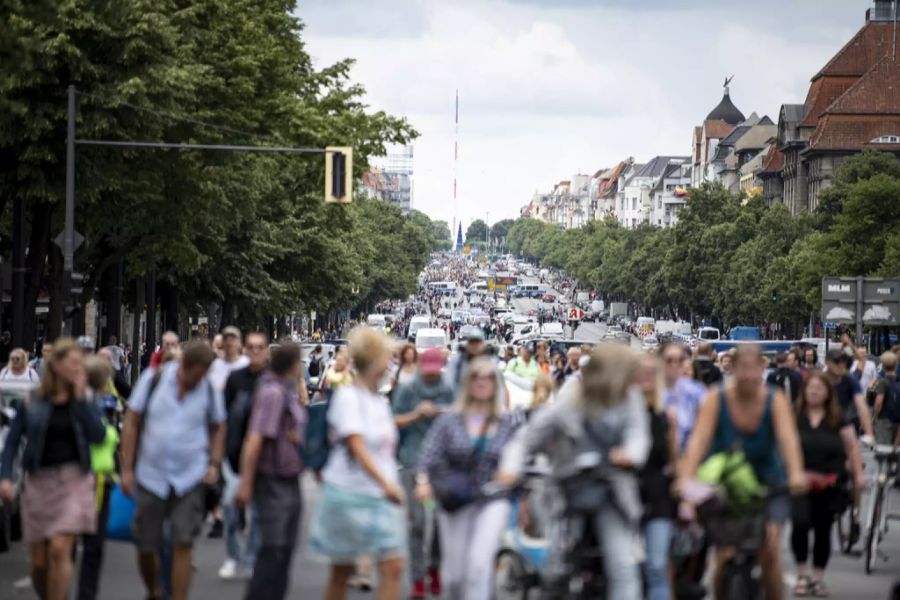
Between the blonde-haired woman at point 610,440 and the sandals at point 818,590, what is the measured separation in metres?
4.70

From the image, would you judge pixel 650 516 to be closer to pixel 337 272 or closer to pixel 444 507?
pixel 444 507

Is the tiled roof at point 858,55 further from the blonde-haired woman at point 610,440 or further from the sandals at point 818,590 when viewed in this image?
the blonde-haired woman at point 610,440

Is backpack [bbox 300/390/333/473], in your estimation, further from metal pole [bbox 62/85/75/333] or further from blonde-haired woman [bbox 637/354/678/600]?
metal pole [bbox 62/85/75/333]

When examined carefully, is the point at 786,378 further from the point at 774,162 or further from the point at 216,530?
the point at 774,162

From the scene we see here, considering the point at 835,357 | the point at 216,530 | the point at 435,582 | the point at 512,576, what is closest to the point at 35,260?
the point at 216,530

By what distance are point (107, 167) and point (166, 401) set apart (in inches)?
1011

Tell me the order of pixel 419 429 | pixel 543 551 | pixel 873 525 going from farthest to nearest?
pixel 873 525
pixel 419 429
pixel 543 551

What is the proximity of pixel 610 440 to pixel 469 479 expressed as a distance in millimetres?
932

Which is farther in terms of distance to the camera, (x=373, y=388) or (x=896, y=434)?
(x=896, y=434)

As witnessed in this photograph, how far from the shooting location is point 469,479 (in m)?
10.2

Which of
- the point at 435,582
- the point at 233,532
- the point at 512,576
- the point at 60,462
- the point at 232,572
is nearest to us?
the point at 60,462

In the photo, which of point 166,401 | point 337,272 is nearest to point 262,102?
point 337,272

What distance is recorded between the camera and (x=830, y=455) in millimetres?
13359

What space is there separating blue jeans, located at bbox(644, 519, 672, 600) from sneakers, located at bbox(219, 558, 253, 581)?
498 centimetres
